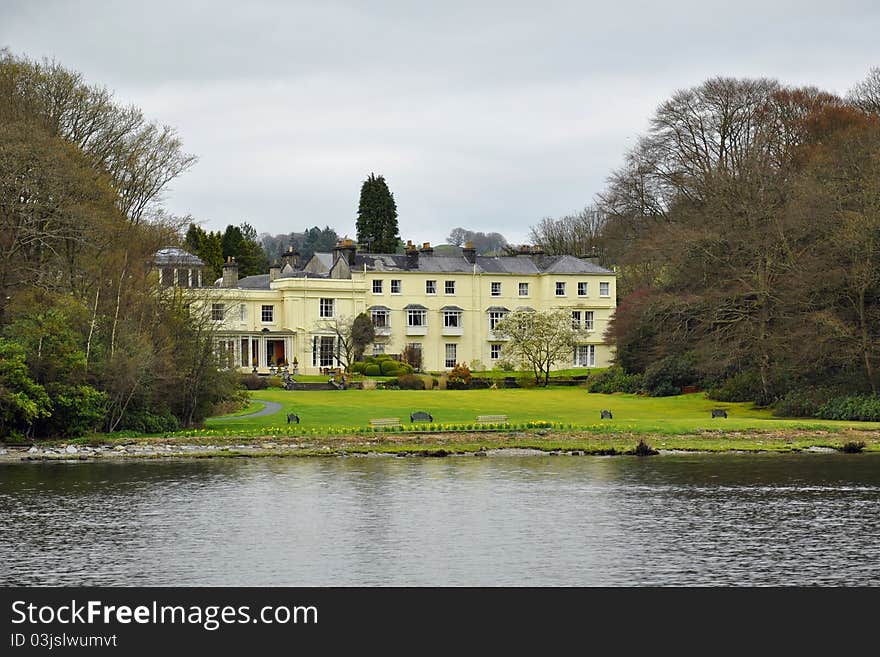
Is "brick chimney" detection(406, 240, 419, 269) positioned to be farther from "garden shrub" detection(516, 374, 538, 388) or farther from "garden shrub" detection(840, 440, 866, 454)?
"garden shrub" detection(840, 440, 866, 454)

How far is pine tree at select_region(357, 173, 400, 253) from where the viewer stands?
10725cm

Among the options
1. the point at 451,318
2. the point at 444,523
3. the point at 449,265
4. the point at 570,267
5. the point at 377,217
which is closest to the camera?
the point at 444,523

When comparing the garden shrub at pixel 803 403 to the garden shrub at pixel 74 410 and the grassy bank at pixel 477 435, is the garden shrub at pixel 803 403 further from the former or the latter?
the garden shrub at pixel 74 410

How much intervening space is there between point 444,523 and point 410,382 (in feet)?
152

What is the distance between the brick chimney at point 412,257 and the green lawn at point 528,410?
812 inches

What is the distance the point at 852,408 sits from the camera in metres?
47.8

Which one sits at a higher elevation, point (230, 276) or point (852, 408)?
point (230, 276)

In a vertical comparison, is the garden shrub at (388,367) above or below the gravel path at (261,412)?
above

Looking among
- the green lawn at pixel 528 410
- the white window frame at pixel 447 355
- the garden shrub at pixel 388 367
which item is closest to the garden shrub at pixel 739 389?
the green lawn at pixel 528 410

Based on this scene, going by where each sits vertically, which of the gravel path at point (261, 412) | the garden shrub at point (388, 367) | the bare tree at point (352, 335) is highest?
the bare tree at point (352, 335)

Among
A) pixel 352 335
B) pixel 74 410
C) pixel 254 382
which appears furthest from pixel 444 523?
pixel 352 335

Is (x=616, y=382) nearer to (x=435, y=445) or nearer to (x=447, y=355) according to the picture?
(x=447, y=355)

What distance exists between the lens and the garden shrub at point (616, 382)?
2692 inches
